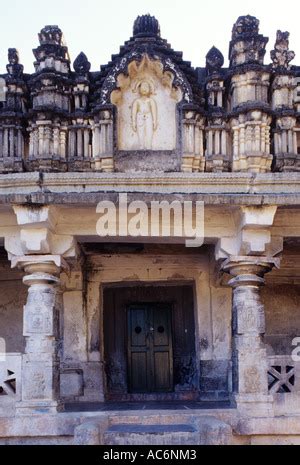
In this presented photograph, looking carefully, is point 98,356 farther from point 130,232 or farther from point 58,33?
point 58,33

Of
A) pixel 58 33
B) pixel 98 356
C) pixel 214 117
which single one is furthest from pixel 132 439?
pixel 58 33

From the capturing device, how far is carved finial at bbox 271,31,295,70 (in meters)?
10.2

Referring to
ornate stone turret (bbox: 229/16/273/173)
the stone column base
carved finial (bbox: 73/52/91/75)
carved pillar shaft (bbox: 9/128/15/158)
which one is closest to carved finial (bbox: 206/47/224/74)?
ornate stone turret (bbox: 229/16/273/173)

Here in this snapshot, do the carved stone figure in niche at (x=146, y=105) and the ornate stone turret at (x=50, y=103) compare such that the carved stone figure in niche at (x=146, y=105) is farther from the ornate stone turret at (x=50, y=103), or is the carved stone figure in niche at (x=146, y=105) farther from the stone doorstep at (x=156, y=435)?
the stone doorstep at (x=156, y=435)

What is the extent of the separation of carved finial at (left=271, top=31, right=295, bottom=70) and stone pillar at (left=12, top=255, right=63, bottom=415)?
4.72 m

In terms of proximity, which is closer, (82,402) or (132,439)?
(132,439)

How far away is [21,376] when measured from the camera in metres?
7.80

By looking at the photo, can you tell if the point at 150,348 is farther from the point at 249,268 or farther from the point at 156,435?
the point at 156,435

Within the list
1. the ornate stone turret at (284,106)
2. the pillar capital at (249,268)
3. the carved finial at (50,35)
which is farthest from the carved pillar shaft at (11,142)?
the ornate stone turret at (284,106)

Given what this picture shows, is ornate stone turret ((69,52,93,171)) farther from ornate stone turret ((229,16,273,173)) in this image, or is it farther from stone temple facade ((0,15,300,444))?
ornate stone turret ((229,16,273,173))

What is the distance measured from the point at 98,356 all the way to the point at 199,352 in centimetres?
158

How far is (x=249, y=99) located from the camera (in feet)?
32.6

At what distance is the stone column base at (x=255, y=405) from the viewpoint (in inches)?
300

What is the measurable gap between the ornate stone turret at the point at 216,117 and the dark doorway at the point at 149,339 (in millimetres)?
2344
